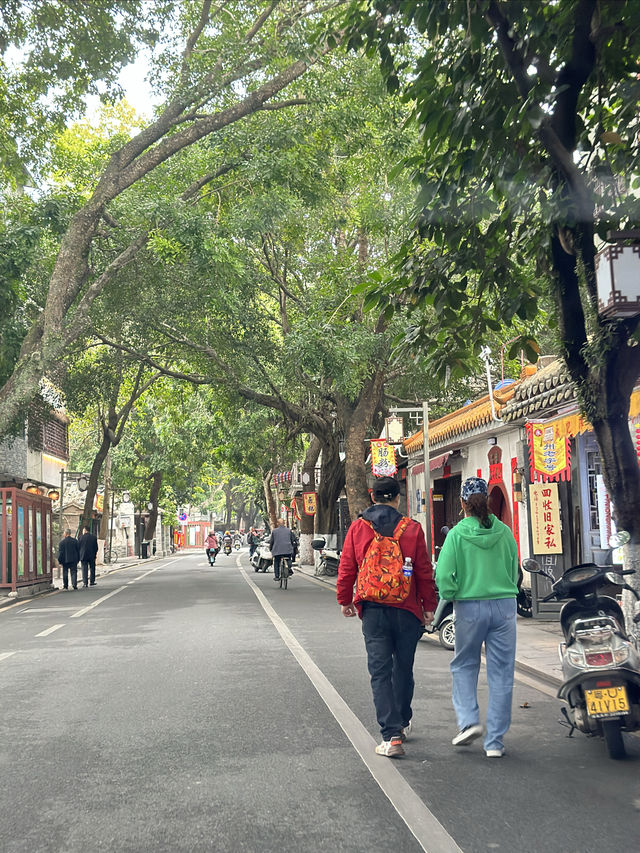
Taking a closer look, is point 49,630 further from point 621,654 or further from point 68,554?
point 68,554

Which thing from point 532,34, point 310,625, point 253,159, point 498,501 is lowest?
point 310,625

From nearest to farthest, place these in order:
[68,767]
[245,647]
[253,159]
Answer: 1. [68,767]
2. [245,647]
3. [253,159]

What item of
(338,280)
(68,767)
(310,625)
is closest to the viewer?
(68,767)

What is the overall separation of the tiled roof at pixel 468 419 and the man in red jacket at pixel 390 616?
10517 millimetres

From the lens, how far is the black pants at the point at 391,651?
226 inches

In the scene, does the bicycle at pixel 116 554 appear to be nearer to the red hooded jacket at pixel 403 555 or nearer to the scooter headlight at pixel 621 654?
the red hooded jacket at pixel 403 555

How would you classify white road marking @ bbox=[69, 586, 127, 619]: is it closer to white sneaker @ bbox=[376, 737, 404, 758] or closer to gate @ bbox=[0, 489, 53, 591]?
gate @ bbox=[0, 489, 53, 591]

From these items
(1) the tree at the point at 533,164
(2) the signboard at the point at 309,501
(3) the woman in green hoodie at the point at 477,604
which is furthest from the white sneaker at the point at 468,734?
(2) the signboard at the point at 309,501

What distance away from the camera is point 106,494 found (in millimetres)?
39406

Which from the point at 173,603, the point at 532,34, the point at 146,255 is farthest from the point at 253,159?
the point at 532,34

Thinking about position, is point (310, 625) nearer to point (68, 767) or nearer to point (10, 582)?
point (68, 767)

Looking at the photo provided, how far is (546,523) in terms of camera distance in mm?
13945

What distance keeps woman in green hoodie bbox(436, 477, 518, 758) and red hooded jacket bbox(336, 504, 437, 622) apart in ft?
0.39

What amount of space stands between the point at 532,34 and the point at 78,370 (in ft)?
79.5
